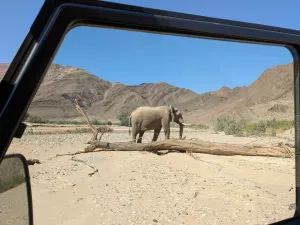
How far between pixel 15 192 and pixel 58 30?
0.56 meters

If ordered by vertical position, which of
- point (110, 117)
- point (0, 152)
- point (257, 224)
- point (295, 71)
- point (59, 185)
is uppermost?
point (295, 71)

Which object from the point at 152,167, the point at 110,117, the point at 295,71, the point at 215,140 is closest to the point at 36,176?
the point at 110,117

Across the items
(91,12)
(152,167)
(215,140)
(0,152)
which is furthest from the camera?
(215,140)

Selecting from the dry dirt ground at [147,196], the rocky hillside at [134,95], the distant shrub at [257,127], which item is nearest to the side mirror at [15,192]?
the dry dirt ground at [147,196]

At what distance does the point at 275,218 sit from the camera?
1.69 m

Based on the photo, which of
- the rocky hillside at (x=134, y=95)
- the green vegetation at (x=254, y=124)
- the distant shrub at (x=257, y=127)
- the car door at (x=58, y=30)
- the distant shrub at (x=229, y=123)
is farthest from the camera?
the distant shrub at (x=257, y=127)

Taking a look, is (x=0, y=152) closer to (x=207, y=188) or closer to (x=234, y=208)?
(x=234, y=208)

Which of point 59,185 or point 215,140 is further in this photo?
point 215,140

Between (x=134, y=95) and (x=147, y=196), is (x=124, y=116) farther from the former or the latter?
(x=134, y=95)

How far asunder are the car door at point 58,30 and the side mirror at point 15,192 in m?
0.19

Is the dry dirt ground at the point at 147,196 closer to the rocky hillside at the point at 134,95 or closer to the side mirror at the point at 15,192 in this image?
the side mirror at the point at 15,192

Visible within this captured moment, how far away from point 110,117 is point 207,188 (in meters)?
0.98

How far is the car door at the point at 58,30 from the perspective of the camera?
897 mm

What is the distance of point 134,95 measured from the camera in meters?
1.80
